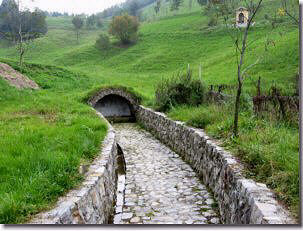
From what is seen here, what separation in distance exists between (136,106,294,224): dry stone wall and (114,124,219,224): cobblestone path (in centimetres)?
30

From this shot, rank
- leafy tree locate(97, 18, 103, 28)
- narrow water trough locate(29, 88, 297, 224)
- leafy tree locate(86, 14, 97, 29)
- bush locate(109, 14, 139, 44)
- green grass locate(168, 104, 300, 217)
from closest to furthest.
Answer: narrow water trough locate(29, 88, 297, 224) < green grass locate(168, 104, 300, 217) < bush locate(109, 14, 139, 44) < leafy tree locate(86, 14, 97, 29) < leafy tree locate(97, 18, 103, 28)

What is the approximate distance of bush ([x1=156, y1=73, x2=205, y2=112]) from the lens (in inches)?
558

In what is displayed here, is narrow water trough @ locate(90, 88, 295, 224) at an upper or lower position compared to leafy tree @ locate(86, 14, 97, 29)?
lower

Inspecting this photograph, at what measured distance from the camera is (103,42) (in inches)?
1700

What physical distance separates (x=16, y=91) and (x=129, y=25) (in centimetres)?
2336

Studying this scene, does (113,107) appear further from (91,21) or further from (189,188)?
(91,21)

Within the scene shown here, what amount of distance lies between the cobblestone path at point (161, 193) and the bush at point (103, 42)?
33088 millimetres

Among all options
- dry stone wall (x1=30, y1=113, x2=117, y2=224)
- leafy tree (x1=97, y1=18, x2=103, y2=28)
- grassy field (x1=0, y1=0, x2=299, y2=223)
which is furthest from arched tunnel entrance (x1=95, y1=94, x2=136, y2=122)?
leafy tree (x1=97, y1=18, x2=103, y2=28)

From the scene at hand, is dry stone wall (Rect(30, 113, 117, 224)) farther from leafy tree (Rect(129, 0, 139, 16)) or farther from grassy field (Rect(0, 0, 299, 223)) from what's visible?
leafy tree (Rect(129, 0, 139, 16))

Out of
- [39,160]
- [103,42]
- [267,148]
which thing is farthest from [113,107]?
[103,42]

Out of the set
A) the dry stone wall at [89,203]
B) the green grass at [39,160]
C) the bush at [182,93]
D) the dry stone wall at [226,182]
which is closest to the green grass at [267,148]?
the dry stone wall at [226,182]

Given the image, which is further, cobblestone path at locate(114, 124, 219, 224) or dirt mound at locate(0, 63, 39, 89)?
dirt mound at locate(0, 63, 39, 89)

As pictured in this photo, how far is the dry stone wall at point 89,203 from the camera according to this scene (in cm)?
387

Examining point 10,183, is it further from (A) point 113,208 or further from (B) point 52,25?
(B) point 52,25
